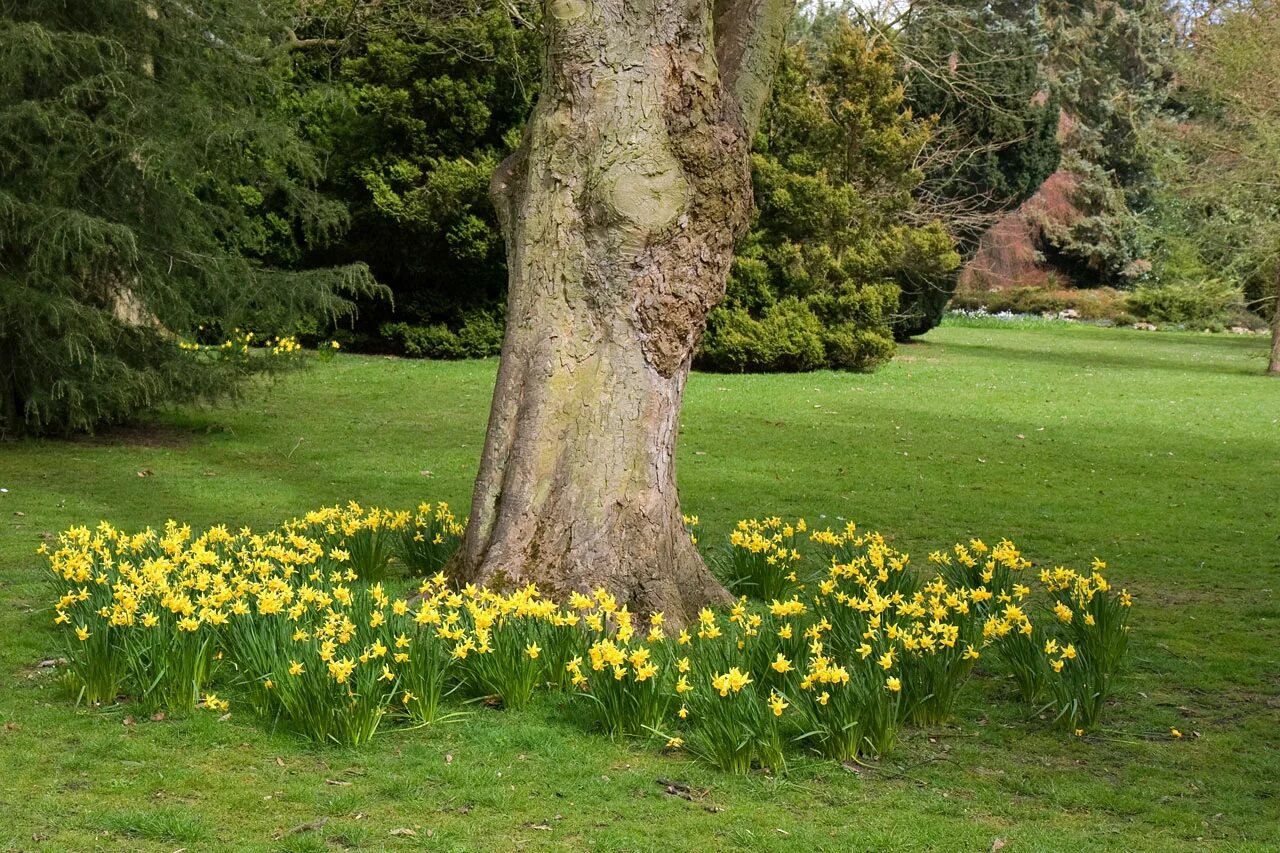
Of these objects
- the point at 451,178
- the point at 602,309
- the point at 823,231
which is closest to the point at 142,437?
the point at 451,178

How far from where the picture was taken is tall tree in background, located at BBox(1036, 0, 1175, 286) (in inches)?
1721

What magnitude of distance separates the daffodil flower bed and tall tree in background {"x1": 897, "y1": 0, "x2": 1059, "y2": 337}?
21540 millimetres

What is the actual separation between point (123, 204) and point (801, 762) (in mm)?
9448

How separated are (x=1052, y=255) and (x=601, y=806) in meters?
45.0

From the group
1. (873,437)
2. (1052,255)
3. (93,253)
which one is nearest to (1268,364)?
(873,437)

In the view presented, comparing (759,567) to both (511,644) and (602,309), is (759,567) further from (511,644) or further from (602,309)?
(511,644)

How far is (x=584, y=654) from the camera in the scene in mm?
5180

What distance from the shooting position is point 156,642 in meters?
5.04

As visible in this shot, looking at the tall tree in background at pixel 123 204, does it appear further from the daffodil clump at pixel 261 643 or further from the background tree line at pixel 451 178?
the daffodil clump at pixel 261 643

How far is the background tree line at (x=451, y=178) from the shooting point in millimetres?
11367

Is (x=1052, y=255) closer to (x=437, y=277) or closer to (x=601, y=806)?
(x=437, y=277)

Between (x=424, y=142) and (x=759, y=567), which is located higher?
(x=424, y=142)

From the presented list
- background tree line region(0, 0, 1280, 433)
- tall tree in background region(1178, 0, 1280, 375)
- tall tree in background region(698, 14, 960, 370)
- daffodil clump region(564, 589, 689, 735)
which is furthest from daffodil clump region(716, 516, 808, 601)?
tall tree in background region(1178, 0, 1280, 375)

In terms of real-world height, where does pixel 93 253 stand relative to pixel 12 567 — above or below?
above
